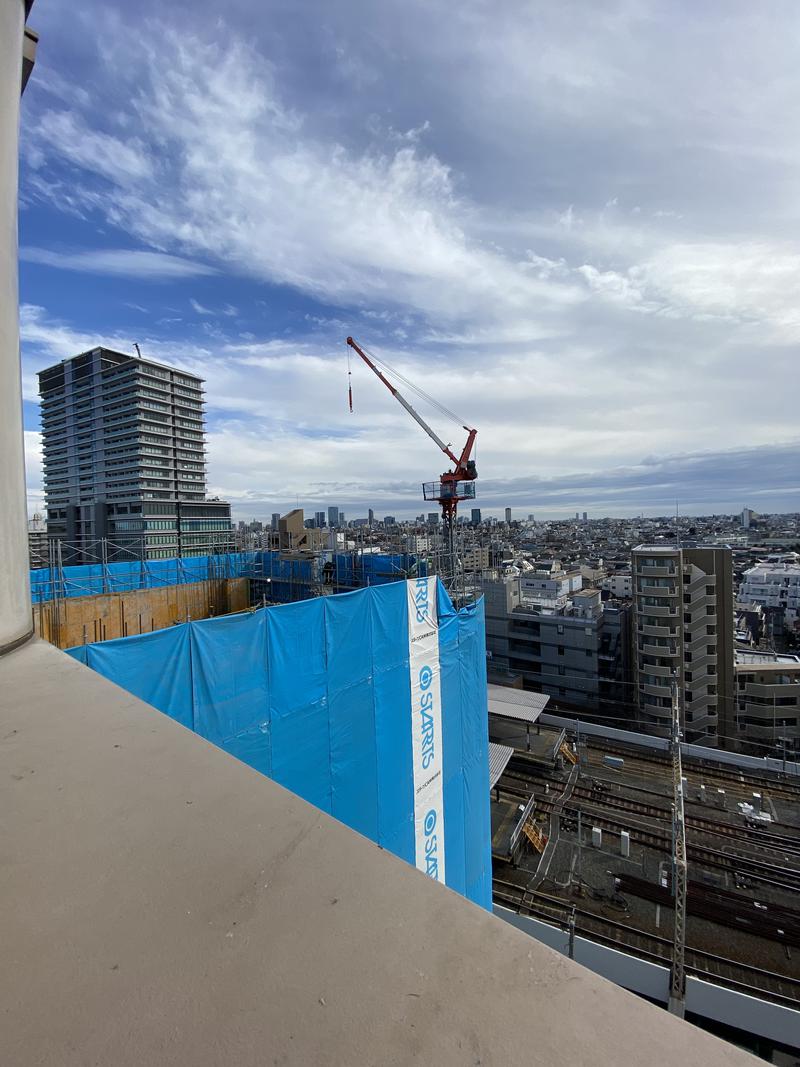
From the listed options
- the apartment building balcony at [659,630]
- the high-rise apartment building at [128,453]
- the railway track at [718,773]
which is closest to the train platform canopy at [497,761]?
the railway track at [718,773]

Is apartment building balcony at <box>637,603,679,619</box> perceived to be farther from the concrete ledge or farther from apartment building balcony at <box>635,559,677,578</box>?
the concrete ledge

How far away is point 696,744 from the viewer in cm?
2034

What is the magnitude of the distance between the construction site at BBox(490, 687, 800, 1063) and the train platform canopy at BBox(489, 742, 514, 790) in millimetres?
894

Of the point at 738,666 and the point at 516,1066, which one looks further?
the point at 738,666

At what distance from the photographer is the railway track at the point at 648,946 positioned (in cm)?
923

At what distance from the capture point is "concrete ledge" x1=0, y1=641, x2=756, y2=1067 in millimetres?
591

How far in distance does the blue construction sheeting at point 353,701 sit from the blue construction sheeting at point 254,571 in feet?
9.21

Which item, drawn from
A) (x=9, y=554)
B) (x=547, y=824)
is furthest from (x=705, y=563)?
(x=9, y=554)

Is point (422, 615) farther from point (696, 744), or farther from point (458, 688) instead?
point (696, 744)

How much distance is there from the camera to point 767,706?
20328 mm

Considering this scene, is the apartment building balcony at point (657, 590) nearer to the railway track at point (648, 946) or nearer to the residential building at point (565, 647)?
the residential building at point (565, 647)

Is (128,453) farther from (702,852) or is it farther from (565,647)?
(702,852)

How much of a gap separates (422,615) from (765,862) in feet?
42.9

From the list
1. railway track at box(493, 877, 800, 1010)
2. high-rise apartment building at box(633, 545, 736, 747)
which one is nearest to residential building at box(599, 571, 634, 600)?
high-rise apartment building at box(633, 545, 736, 747)
